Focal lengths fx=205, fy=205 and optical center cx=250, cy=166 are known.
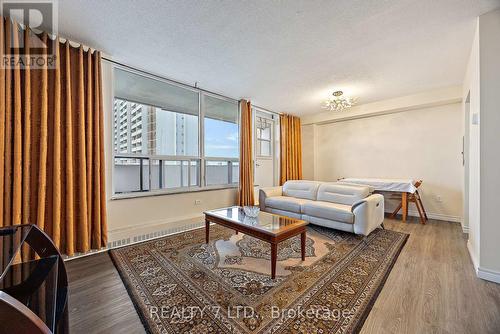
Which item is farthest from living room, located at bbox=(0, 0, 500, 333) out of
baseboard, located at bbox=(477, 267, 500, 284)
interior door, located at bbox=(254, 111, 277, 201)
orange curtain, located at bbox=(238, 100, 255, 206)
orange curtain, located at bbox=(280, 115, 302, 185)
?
orange curtain, located at bbox=(280, 115, 302, 185)

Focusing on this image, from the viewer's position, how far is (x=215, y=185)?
13.1 feet

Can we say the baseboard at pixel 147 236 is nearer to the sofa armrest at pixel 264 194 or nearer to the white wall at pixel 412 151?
the sofa armrest at pixel 264 194

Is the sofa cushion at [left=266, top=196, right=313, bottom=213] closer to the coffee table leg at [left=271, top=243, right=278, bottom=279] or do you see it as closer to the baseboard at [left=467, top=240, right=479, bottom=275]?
the coffee table leg at [left=271, top=243, right=278, bottom=279]

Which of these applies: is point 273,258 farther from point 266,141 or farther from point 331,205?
point 266,141

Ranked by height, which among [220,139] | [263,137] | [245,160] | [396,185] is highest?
[263,137]

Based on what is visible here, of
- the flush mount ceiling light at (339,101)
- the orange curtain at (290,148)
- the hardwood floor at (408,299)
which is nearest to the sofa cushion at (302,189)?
the orange curtain at (290,148)

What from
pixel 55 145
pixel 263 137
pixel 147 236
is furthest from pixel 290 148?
pixel 55 145

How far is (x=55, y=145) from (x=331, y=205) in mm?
3569

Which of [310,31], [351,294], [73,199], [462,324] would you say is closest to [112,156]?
[73,199]

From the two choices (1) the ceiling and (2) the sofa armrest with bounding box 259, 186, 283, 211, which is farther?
(2) the sofa armrest with bounding box 259, 186, 283, 211

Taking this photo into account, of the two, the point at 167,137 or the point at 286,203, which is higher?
the point at 167,137

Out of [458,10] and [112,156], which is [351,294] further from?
[112,156]

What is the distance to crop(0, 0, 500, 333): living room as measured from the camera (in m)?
1.46

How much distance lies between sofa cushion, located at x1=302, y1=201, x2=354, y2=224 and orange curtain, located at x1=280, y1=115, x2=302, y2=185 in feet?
6.42
